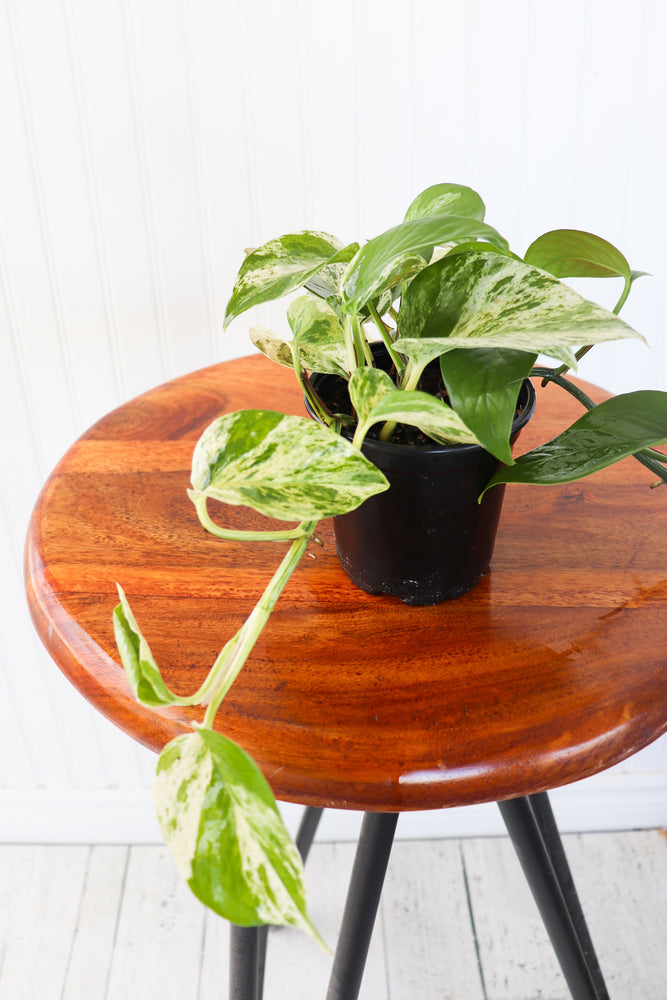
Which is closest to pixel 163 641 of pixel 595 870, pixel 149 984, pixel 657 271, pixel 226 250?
pixel 226 250

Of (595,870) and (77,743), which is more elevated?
(77,743)

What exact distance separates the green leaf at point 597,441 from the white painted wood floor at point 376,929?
829mm

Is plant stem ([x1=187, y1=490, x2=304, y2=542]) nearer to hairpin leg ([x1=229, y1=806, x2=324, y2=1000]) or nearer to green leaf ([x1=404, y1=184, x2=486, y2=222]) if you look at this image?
green leaf ([x1=404, y1=184, x2=486, y2=222])

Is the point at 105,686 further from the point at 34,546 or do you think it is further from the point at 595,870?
the point at 595,870

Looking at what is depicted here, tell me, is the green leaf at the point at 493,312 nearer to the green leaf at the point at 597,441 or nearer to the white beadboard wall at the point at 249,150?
the green leaf at the point at 597,441

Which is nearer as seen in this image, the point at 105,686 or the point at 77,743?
the point at 105,686

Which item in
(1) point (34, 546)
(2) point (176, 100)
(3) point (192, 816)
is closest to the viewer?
(3) point (192, 816)

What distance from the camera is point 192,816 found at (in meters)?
0.31

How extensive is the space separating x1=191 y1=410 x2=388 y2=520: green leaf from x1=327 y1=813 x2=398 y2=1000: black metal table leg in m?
0.29

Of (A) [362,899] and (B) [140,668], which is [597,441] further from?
(A) [362,899]

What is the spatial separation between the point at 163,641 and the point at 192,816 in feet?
0.57

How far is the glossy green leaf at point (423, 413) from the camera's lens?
33 centimetres

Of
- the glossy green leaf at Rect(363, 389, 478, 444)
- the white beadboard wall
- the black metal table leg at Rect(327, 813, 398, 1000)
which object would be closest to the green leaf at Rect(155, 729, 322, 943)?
the glossy green leaf at Rect(363, 389, 478, 444)

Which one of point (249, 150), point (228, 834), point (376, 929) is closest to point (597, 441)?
point (228, 834)
